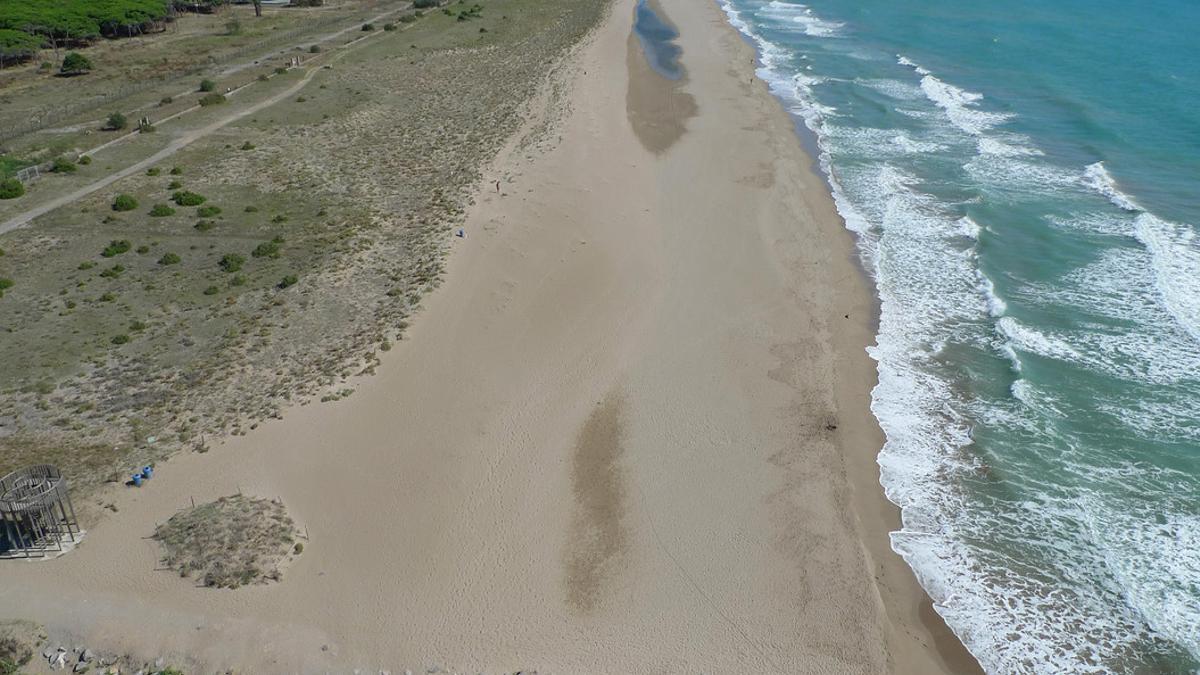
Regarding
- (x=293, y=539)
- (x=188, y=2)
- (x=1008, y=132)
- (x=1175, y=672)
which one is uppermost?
(x=188, y=2)

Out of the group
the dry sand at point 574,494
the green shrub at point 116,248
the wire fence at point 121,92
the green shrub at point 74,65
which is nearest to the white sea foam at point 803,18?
the wire fence at point 121,92

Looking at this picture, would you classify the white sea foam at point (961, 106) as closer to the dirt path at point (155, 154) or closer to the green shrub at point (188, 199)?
the green shrub at point (188, 199)

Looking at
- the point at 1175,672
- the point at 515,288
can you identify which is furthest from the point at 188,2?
the point at 1175,672

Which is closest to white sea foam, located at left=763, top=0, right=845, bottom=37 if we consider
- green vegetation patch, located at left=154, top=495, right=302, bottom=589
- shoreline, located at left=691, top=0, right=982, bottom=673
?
shoreline, located at left=691, top=0, right=982, bottom=673

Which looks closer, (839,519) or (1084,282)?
(839,519)

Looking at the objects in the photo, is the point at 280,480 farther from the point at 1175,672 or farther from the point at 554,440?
the point at 1175,672

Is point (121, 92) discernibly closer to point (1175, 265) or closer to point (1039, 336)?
point (1039, 336)

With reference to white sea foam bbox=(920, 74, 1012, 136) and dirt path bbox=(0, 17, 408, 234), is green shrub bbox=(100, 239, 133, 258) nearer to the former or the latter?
dirt path bbox=(0, 17, 408, 234)

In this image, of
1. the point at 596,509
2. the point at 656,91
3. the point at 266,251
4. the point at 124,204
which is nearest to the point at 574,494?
the point at 596,509
